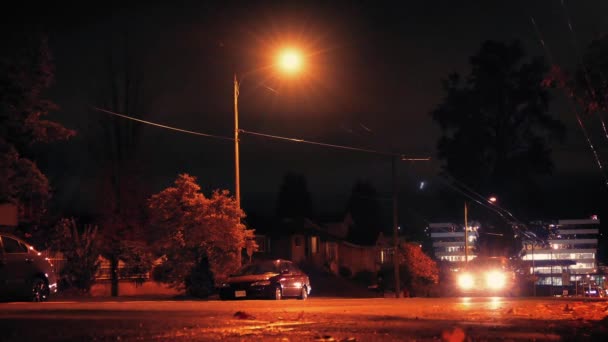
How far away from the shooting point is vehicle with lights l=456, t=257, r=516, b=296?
3969cm

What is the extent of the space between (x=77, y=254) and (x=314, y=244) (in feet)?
109

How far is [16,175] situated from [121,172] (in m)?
8.16

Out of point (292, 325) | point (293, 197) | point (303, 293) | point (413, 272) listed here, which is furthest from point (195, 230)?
point (293, 197)

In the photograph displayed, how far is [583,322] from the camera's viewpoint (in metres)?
13.6

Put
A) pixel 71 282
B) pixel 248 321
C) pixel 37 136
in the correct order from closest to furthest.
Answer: pixel 248 321, pixel 37 136, pixel 71 282

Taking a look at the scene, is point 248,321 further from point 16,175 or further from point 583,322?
point 16,175

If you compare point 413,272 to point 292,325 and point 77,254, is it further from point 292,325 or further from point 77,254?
point 292,325

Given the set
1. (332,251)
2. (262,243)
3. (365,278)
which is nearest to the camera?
(262,243)

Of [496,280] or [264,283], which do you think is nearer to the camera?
[264,283]

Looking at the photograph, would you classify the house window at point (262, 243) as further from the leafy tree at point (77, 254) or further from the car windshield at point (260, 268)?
the car windshield at point (260, 268)

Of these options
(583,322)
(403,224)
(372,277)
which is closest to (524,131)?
(372,277)

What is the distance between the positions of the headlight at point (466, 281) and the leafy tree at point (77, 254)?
17178 mm

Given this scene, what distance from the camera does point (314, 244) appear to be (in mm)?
65812

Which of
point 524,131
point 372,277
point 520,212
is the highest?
point 524,131
